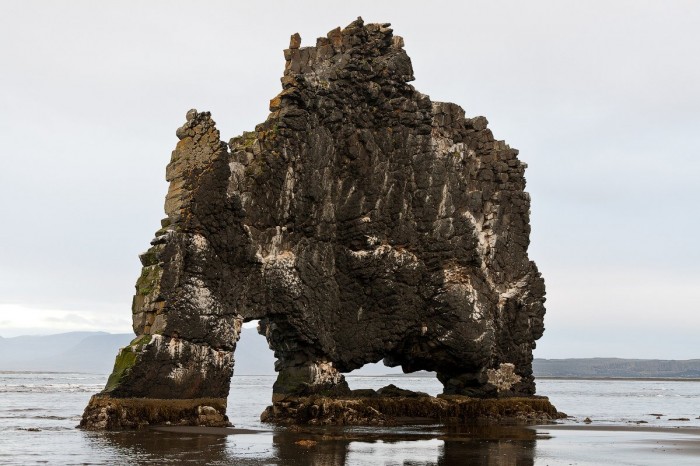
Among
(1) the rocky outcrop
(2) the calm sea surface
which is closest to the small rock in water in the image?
(2) the calm sea surface

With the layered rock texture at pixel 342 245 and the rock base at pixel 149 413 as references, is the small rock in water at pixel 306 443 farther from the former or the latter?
the layered rock texture at pixel 342 245

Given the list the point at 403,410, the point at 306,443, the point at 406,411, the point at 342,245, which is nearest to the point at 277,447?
the point at 306,443

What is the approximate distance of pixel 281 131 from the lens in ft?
154

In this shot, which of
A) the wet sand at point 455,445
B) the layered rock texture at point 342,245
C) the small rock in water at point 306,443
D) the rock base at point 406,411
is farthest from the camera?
the rock base at point 406,411

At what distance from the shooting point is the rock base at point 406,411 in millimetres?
45875

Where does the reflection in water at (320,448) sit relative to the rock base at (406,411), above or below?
below

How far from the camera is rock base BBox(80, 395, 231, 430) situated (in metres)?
39.0

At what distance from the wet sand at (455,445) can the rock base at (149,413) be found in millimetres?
1121

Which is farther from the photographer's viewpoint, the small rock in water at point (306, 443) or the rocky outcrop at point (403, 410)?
the rocky outcrop at point (403, 410)

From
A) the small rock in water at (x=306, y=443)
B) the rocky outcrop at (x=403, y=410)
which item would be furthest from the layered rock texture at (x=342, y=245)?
the small rock in water at (x=306, y=443)

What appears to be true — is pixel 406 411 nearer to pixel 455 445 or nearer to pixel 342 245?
pixel 342 245

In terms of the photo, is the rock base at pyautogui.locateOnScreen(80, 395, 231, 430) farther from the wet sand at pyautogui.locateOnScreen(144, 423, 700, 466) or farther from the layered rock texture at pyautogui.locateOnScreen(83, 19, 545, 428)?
the wet sand at pyautogui.locateOnScreen(144, 423, 700, 466)

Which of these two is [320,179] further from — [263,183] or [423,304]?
[423,304]

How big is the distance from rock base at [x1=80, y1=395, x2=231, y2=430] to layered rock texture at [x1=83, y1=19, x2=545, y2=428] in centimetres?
14
